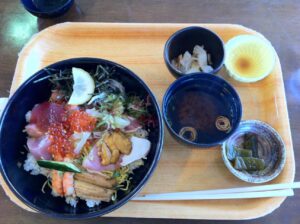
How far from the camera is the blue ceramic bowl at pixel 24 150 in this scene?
1.09 meters

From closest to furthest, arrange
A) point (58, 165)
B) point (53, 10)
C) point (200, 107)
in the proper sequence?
point (58, 165), point (200, 107), point (53, 10)

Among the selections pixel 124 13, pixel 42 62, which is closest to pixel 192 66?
pixel 124 13

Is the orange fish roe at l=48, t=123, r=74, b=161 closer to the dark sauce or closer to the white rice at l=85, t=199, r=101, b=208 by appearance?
the white rice at l=85, t=199, r=101, b=208

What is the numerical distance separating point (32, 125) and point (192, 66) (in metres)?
0.70

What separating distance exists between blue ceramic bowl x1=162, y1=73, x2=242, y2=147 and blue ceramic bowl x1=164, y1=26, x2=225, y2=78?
6cm

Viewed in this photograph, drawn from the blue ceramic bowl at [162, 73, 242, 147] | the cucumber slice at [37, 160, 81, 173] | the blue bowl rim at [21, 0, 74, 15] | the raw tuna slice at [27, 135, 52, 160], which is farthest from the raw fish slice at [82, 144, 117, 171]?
the blue bowl rim at [21, 0, 74, 15]

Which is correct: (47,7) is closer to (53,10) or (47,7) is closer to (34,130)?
(53,10)

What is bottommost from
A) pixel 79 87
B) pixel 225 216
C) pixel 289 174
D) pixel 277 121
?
pixel 225 216

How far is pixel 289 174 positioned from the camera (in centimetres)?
125

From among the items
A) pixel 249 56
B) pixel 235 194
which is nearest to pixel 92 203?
pixel 235 194

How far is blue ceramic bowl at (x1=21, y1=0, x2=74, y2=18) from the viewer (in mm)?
1578

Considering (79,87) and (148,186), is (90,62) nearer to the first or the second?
(79,87)

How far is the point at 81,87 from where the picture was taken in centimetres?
123

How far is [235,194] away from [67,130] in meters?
0.69
